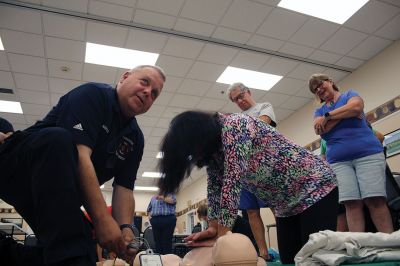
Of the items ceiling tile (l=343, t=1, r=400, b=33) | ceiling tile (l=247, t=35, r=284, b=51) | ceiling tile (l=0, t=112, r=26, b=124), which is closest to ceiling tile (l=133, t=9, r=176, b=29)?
ceiling tile (l=247, t=35, r=284, b=51)

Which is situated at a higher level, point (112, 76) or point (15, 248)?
point (112, 76)

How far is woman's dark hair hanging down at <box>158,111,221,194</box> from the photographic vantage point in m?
1.37

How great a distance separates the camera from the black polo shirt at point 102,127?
3.72 ft

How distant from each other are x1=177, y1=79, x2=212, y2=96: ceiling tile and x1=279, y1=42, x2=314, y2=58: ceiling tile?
1.49 m

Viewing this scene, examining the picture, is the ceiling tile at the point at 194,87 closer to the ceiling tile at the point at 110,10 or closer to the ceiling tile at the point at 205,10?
the ceiling tile at the point at 205,10

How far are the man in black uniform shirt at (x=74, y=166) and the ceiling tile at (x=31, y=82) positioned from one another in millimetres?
4694

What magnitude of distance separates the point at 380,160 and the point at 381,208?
0.31 m

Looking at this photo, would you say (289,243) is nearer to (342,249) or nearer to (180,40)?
(342,249)

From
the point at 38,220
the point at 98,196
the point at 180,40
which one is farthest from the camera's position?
the point at 180,40

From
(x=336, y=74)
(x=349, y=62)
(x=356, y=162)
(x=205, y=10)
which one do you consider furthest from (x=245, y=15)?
(x=356, y=162)

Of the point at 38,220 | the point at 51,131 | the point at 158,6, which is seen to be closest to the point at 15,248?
the point at 38,220

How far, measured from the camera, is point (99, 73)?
17.3ft

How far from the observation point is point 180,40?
15.0 ft

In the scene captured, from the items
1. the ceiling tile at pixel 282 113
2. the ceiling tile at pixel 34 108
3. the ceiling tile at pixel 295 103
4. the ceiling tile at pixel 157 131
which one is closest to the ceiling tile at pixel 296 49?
the ceiling tile at pixel 295 103
